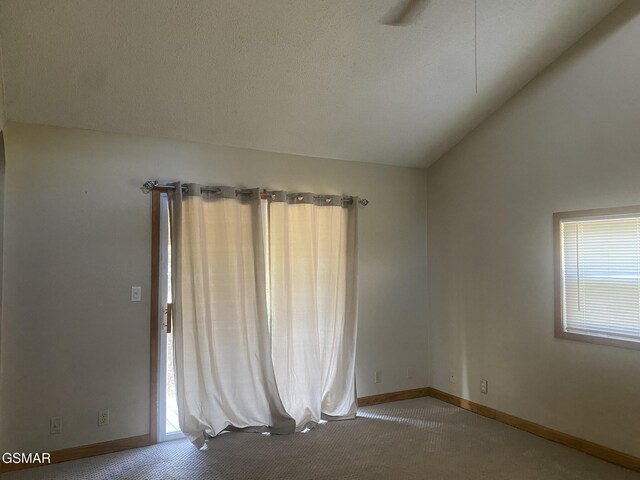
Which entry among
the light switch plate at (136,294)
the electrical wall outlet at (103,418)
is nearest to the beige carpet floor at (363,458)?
the electrical wall outlet at (103,418)

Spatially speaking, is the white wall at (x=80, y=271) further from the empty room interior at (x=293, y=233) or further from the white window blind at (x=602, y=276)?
the white window blind at (x=602, y=276)

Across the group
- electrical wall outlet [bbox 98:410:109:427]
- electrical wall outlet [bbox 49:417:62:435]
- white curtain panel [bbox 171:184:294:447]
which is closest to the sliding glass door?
white curtain panel [bbox 171:184:294:447]

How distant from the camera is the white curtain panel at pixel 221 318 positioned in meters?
3.39

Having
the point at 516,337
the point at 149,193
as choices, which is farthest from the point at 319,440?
the point at 149,193

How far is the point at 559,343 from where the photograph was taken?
135 inches

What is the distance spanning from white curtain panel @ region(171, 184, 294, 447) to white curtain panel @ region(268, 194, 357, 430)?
17 centimetres

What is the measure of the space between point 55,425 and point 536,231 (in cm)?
384

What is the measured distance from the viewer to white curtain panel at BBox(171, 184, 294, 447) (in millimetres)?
3393

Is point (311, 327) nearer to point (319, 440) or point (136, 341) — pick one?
point (319, 440)

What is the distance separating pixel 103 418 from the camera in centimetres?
321

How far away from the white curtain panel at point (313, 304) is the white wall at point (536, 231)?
1048 mm

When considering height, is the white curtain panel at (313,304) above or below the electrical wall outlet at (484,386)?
above

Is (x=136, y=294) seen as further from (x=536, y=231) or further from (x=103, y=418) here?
(x=536, y=231)

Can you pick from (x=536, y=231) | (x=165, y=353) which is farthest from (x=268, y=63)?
(x=536, y=231)
